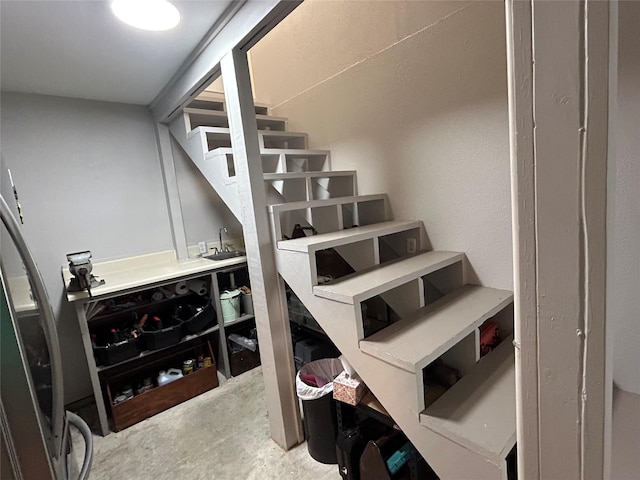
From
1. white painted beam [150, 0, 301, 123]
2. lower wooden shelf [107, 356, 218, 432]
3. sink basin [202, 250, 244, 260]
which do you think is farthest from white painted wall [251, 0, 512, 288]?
lower wooden shelf [107, 356, 218, 432]

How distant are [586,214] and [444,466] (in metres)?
0.91

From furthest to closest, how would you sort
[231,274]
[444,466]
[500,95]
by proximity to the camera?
[231,274], [500,95], [444,466]

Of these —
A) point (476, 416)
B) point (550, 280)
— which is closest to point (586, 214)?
point (550, 280)

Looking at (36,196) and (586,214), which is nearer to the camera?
(586,214)

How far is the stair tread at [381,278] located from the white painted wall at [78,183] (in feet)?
6.08

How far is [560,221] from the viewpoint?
48cm

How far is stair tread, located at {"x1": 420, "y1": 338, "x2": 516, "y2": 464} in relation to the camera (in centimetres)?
89

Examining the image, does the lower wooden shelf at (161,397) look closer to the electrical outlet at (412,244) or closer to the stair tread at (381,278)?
the stair tread at (381,278)

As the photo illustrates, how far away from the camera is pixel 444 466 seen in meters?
0.98

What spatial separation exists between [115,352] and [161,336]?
10.2 inches

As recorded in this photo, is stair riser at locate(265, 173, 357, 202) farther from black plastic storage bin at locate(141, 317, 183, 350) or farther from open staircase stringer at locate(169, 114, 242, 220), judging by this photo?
black plastic storage bin at locate(141, 317, 183, 350)

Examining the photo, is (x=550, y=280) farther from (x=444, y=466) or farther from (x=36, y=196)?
(x=36, y=196)

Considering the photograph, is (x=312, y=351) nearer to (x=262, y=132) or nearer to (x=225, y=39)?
(x=262, y=132)

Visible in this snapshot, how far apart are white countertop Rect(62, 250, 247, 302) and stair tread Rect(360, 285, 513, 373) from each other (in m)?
1.43
